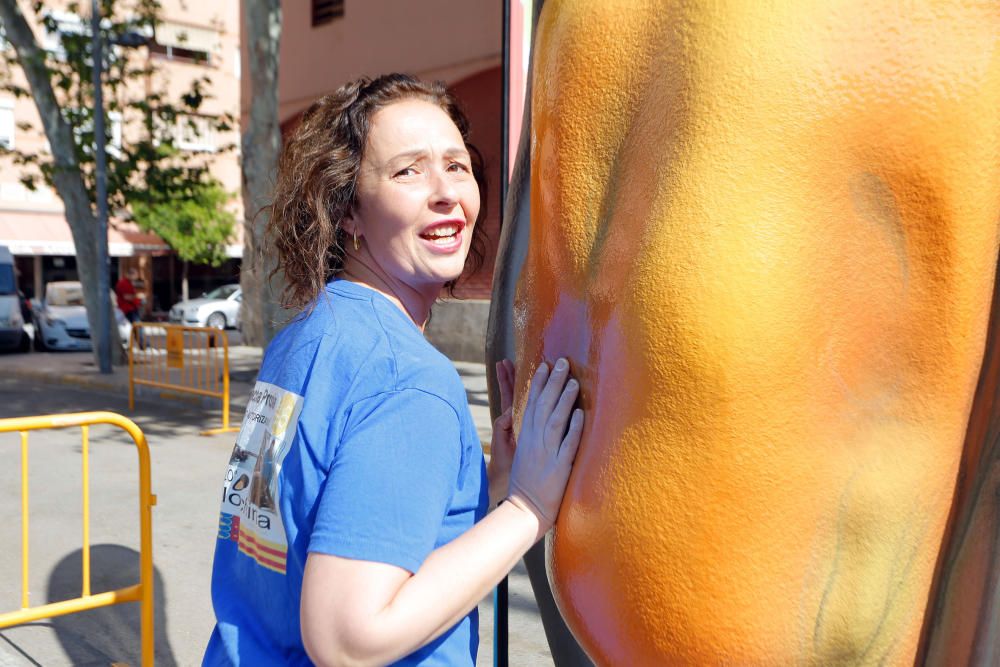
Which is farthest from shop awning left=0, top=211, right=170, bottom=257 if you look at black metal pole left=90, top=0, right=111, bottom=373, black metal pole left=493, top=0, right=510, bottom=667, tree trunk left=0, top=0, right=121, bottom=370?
black metal pole left=493, top=0, right=510, bottom=667

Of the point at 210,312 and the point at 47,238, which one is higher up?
the point at 47,238

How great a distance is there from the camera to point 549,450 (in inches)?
48.1

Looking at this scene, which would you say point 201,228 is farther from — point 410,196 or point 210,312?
point 410,196

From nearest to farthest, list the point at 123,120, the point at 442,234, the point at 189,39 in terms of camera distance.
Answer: the point at 442,234
the point at 123,120
the point at 189,39

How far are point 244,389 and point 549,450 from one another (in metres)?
9.92

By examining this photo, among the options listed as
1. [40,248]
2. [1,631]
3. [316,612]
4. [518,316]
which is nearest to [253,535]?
[316,612]

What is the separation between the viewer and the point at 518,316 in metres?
1.42

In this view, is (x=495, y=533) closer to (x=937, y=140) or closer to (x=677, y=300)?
(x=677, y=300)

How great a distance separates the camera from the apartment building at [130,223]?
2548 cm

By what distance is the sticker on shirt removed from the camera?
3.86ft

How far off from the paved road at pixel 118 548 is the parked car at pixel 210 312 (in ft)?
40.9

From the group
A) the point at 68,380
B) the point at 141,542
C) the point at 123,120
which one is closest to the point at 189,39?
the point at 123,120

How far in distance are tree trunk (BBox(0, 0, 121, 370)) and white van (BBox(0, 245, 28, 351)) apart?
392cm

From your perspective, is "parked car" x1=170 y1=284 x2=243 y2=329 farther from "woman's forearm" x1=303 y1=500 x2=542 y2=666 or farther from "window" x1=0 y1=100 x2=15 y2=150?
"woman's forearm" x1=303 y1=500 x2=542 y2=666
